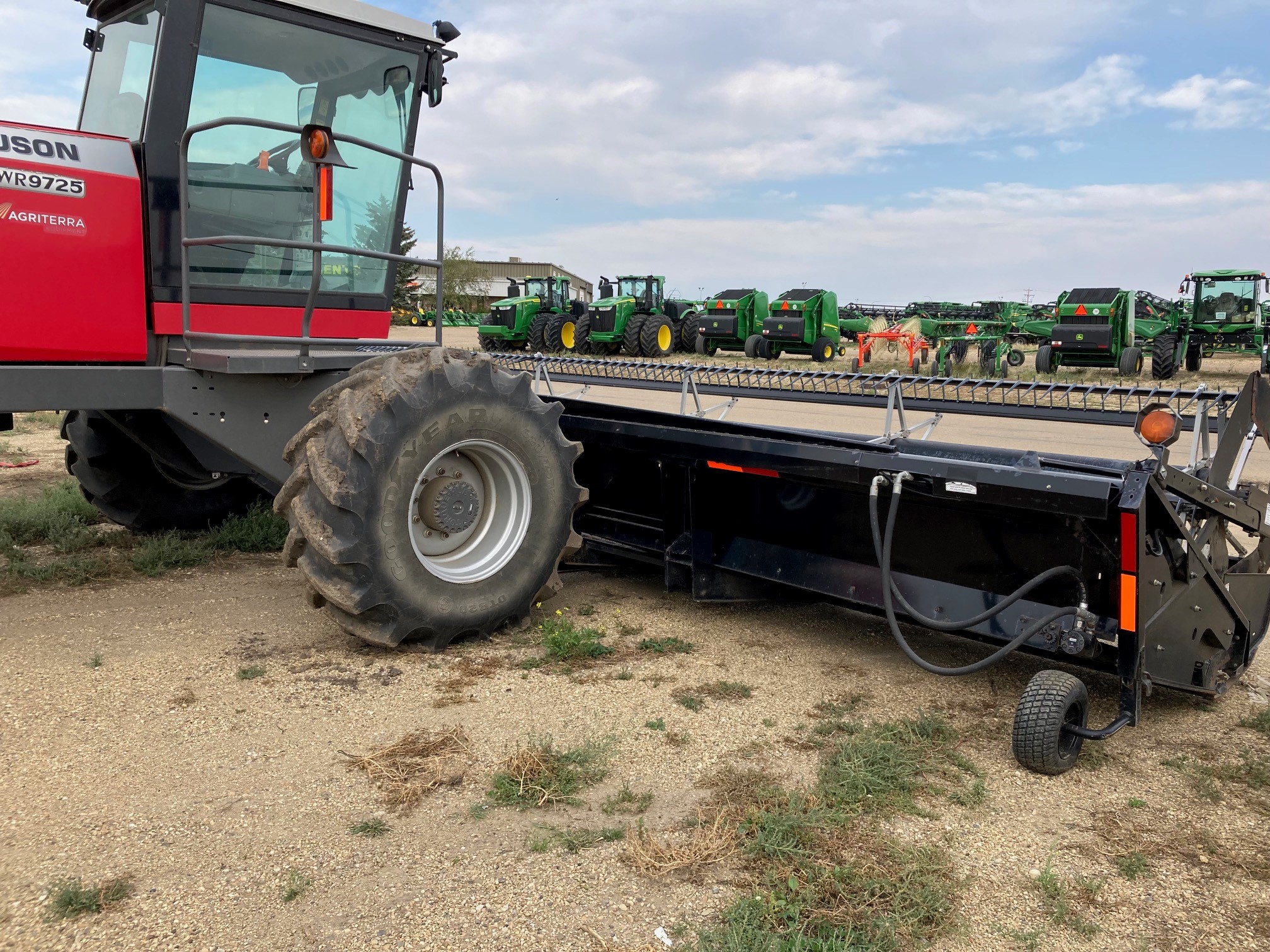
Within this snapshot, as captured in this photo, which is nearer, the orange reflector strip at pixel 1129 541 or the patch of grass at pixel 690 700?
the orange reflector strip at pixel 1129 541

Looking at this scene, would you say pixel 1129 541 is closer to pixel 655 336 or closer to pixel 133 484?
pixel 133 484

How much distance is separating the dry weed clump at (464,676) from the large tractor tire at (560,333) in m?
23.1

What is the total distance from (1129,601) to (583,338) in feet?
78.6

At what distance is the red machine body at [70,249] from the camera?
3834mm

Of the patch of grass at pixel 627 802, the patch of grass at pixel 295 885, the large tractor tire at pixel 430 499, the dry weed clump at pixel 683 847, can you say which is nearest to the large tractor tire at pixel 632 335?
the large tractor tire at pixel 430 499

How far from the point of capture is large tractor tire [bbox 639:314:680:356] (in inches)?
1011

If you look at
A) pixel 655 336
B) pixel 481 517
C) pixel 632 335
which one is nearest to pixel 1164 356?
pixel 655 336

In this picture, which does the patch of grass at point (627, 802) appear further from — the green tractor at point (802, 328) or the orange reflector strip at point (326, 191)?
the green tractor at point (802, 328)

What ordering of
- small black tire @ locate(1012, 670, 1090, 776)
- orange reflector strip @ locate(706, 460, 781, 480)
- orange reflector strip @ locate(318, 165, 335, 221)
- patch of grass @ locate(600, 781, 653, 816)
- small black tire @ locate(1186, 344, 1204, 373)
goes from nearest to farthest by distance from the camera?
patch of grass @ locate(600, 781, 653, 816) → small black tire @ locate(1012, 670, 1090, 776) → orange reflector strip @ locate(706, 460, 781, 480) → orange reflector strip @ locate(318, 165, 335, 221) → small black tire @ locate(1186, 344, 1204, 373)

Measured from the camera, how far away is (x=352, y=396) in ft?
13.0

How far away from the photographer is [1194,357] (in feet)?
72.8

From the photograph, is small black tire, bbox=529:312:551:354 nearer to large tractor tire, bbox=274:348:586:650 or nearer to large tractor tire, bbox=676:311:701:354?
large tractor tire, bbox=676:311:701:354

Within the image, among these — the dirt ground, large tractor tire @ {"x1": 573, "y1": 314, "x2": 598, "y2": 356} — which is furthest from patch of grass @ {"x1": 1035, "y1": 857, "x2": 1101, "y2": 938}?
large tractor tire @ {"x1": 573, "y1": 314, "x2": 598, "y2": 356}

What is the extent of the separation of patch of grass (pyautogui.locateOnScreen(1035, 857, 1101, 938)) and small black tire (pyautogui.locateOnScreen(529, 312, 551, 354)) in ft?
81.9
